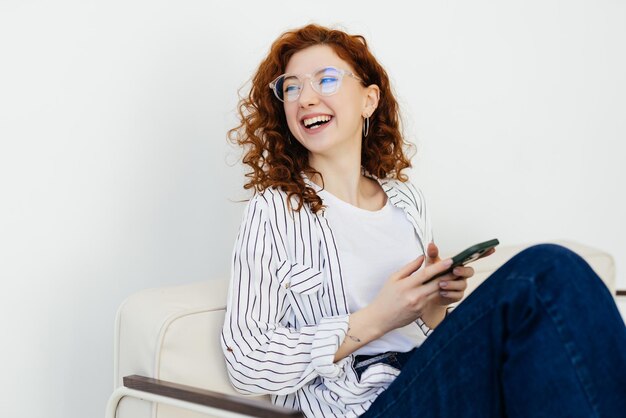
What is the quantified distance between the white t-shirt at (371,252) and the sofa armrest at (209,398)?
0.41m

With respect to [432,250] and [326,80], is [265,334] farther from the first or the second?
[326,80]

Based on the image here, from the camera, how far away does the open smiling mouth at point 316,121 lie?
1.82 m

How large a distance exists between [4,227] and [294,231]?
680 mm

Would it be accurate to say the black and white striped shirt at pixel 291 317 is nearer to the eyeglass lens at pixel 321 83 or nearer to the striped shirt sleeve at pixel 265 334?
the striped shirt sleeve at pixel 265 334

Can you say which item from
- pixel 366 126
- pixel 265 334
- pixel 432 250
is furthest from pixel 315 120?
pixel 265 334

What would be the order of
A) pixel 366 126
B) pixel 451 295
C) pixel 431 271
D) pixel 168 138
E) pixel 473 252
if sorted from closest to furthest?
1. pixel 473 252
2. pixel 431 271
3. pixel 451 295
4. pixel 366 126
5. pixel 168 138

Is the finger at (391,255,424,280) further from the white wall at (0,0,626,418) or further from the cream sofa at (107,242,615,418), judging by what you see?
the white wall at (0,0,626,418)

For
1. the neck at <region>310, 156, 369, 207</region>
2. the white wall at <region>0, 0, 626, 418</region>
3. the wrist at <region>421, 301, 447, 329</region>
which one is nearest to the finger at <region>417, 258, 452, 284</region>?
the wrist at <region>421, 301, 447, 329</region>

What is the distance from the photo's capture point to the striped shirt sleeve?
5.26 feet

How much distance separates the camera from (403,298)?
1609 millimetres

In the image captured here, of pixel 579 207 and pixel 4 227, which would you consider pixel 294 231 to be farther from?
pixel 579 207

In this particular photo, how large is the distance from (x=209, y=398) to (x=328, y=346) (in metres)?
0.28

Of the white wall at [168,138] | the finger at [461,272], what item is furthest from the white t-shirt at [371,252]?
the white wall at [168,138]

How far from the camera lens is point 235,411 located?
137 cm
